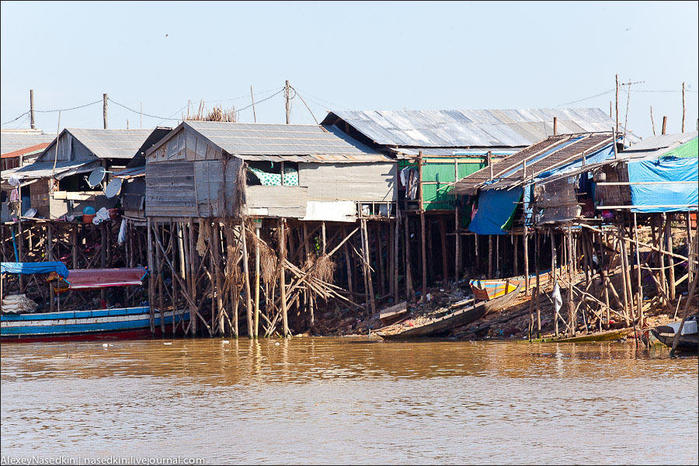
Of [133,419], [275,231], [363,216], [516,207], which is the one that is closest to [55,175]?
[275,231]

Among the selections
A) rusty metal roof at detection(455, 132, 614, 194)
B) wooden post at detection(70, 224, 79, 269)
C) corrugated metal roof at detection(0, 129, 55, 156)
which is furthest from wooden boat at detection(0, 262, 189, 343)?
corrugated metal roof at detection(0, 129, 55, 156)

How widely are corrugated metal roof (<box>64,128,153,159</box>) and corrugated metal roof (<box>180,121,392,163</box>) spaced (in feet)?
18.6

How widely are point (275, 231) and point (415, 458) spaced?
1616cm

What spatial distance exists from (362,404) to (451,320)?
9355mm

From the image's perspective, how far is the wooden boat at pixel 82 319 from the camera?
2872 cm

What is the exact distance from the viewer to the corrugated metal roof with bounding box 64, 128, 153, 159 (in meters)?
34.2

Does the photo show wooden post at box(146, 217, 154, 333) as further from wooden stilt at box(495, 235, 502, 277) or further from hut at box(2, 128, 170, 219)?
wooden stilt at box(495, 235, 502, 277)

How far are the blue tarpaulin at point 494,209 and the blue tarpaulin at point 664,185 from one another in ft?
13.8

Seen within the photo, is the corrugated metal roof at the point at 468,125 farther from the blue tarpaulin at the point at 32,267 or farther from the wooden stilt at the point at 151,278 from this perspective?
the blue tarpaulin at the point at 32,267

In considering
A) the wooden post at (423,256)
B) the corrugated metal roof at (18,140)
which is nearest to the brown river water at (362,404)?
the wooden post at (423,256)

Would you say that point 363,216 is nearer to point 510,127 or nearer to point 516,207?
point 516,207

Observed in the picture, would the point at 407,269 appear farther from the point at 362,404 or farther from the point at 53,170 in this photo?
the point at 53,170

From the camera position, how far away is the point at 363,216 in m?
29.3

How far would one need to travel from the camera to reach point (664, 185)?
926 inches
